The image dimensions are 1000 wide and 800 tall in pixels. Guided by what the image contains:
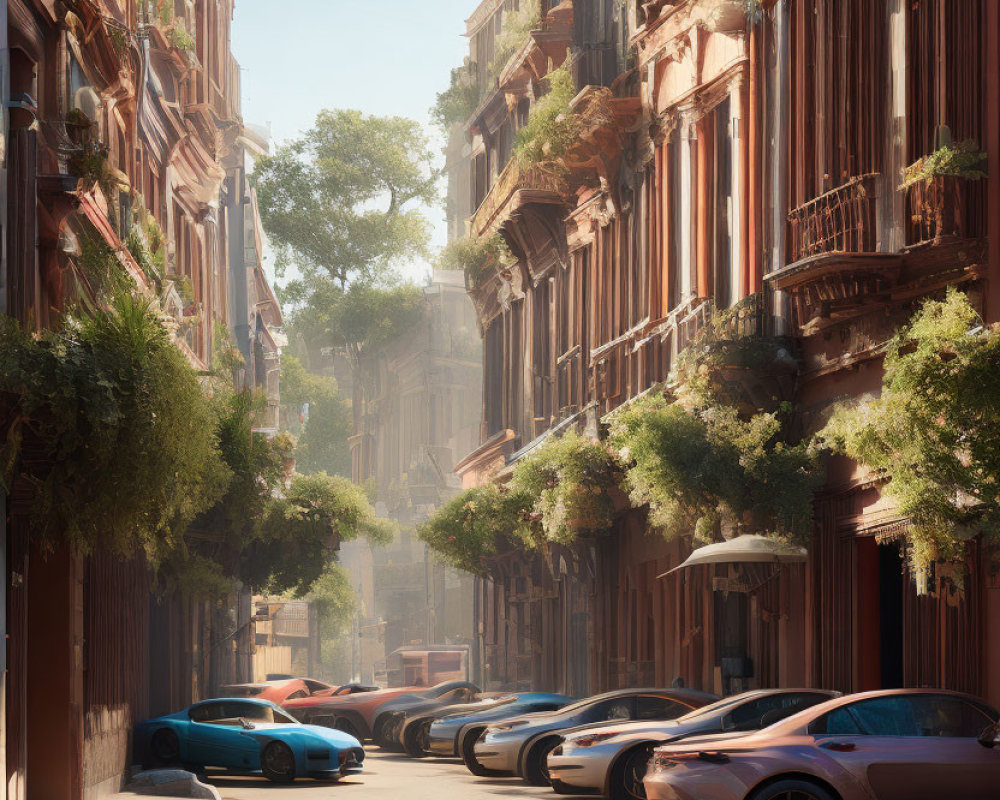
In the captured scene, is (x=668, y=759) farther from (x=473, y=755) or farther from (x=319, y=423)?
(x=319, y=423)

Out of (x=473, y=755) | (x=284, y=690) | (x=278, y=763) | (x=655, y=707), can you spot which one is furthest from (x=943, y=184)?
(x=284, y=690)

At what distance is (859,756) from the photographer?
14.4 m

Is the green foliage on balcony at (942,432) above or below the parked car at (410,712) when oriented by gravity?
above

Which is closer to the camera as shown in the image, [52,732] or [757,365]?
[52,732]

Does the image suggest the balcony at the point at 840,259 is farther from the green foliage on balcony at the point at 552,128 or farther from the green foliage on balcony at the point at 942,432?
the green foliage on balcony at the point at 552,128

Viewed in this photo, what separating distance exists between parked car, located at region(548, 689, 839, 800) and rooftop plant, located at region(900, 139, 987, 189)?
5.78 m

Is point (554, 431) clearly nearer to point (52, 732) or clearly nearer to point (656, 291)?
point (656, 291)

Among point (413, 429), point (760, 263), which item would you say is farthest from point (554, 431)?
point (413, 429)

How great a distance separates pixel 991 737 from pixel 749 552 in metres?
8.00

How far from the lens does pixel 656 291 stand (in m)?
31.5

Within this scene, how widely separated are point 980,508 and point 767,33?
39.8 ft

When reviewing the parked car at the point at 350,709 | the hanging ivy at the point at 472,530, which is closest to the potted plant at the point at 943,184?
the hanging ivy at the point at 472,530

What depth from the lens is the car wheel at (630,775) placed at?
19.7m

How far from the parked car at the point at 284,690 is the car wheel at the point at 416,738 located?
3717 millimetres
